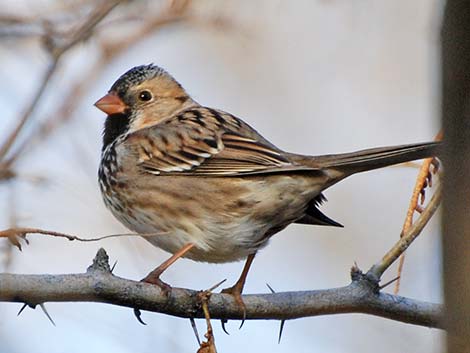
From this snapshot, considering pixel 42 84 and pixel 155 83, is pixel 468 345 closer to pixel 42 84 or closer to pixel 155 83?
pixel 42 84

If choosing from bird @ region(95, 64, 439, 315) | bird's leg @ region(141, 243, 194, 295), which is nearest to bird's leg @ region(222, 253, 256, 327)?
bird @ region(95, 64, 439, 315)

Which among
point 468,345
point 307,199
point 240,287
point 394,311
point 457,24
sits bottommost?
point 468,345

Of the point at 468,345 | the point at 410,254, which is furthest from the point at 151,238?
the point at 468,345

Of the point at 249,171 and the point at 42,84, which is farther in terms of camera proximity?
the point at 249,171

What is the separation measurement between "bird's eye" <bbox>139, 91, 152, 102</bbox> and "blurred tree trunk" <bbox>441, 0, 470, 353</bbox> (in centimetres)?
377

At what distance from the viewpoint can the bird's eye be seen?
4.85 metres

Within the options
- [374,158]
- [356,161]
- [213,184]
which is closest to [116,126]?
[213,184]

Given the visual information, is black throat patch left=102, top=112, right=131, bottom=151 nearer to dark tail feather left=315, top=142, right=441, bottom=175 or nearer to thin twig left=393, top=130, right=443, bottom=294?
dark tail feather left=315, top=142, right=441, bottom=175

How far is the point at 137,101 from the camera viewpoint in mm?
4816

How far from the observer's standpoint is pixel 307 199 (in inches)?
154

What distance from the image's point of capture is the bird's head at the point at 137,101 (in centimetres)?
475

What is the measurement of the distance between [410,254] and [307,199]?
191 centimetres

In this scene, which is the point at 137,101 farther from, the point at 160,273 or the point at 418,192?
the point at 418,192

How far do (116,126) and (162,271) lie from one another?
1450 mm
